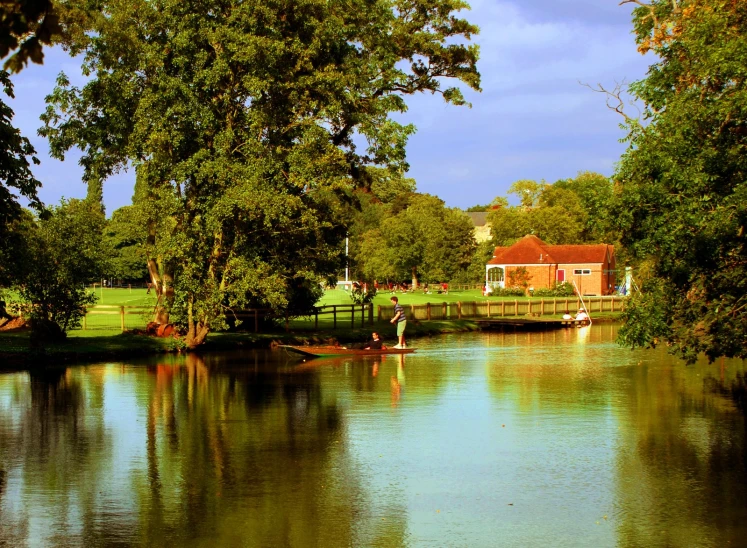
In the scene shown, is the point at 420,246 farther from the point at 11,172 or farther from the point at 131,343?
the point at 11,172

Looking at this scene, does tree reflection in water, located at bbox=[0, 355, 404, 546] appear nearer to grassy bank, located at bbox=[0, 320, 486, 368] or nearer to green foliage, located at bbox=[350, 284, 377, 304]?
grassy bank, located at bbox=[0, 320, 486, 368]

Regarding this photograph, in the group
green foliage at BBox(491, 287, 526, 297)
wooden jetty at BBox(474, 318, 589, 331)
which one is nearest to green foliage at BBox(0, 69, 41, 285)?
wooden jetty at BBox(474, 318, 589, 331)

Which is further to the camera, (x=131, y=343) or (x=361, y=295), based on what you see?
(x=361, y=295)

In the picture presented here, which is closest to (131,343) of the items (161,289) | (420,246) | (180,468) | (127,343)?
(127,343)

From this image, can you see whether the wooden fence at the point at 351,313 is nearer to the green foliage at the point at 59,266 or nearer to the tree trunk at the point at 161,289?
the tree trunk at the point at 161,289

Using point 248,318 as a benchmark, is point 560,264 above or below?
above

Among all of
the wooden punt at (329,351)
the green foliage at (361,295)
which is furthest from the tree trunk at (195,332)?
the green foliage at (361,295)

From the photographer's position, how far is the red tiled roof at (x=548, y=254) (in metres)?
97.0

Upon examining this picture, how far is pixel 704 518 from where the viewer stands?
10.8 metres

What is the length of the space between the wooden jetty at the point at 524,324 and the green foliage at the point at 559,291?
1251 inches

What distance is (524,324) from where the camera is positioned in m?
57.4

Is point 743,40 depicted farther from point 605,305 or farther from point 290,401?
point 605,305

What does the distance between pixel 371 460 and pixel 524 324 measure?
44.2 m

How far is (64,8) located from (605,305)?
5017 centimetres
